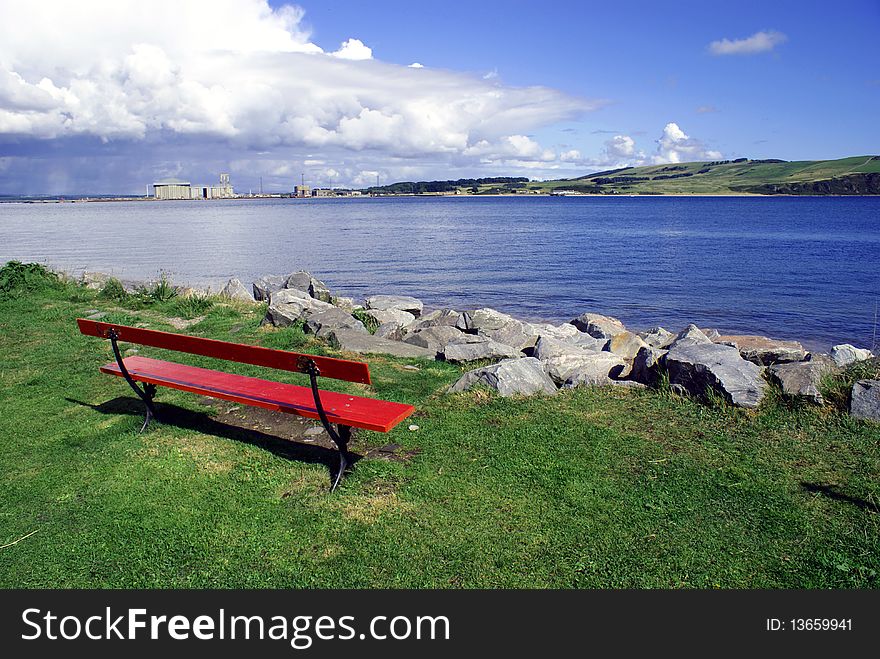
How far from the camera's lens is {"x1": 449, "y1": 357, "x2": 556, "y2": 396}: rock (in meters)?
7.78

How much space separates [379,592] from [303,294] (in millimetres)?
12489

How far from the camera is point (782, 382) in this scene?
722cm

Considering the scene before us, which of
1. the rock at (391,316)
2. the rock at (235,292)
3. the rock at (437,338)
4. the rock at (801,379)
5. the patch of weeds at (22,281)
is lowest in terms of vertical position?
the rock at (391,316)

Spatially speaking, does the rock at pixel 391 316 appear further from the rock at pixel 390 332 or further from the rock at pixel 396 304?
the rock at pixel 396 304

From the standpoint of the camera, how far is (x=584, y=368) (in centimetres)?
909

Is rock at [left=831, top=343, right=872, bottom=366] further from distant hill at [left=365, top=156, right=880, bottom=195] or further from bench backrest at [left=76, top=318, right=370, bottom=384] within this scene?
distant hill at [left=365, top=156, right=880, bottom=195]

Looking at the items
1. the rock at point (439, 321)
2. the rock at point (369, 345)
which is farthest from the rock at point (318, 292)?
the rock at point (369, 345)

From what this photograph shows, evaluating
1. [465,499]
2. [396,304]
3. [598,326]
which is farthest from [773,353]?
[396,304]

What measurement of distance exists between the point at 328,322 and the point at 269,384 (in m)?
4.91

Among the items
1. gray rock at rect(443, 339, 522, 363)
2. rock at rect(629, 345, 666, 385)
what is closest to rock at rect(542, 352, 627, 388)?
rock at rect(629, 345, 666, 385)

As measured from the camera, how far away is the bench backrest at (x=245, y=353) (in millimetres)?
5281

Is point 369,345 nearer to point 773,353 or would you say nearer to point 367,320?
point 367,320

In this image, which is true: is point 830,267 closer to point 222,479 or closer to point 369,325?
point 369,325

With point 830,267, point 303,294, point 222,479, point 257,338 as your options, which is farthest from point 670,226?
point 222,479
